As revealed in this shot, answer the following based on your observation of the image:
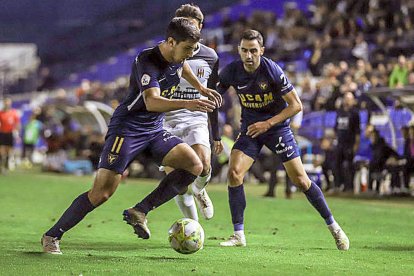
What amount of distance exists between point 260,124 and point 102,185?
6.67 feet

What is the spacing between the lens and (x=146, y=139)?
823cm

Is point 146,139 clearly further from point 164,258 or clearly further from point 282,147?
point 282,147

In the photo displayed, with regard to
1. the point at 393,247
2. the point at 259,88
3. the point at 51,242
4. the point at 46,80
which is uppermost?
the point at 259,88

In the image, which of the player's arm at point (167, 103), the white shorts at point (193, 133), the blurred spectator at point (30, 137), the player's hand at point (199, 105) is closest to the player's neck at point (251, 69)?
the white shorts at point (193, 133)

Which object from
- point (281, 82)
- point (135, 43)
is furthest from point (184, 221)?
point (135, 43)

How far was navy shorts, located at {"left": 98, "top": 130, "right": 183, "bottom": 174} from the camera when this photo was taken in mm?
8047

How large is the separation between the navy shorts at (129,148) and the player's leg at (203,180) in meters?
1.49

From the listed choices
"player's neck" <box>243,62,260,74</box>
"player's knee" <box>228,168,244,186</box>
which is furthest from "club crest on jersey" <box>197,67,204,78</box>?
"player's knee" <box>228,168,244,186</box>

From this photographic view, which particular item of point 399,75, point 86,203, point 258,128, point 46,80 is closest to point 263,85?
point 258,128

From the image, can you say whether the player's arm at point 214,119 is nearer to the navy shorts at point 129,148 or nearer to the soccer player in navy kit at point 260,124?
the soccer player in navy kit at point 260,124

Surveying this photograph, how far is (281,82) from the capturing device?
371 inches

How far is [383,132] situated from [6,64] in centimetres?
2543

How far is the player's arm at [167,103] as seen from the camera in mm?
7589

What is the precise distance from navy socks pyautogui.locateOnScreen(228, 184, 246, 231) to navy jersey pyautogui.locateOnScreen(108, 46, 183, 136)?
1562 mm
